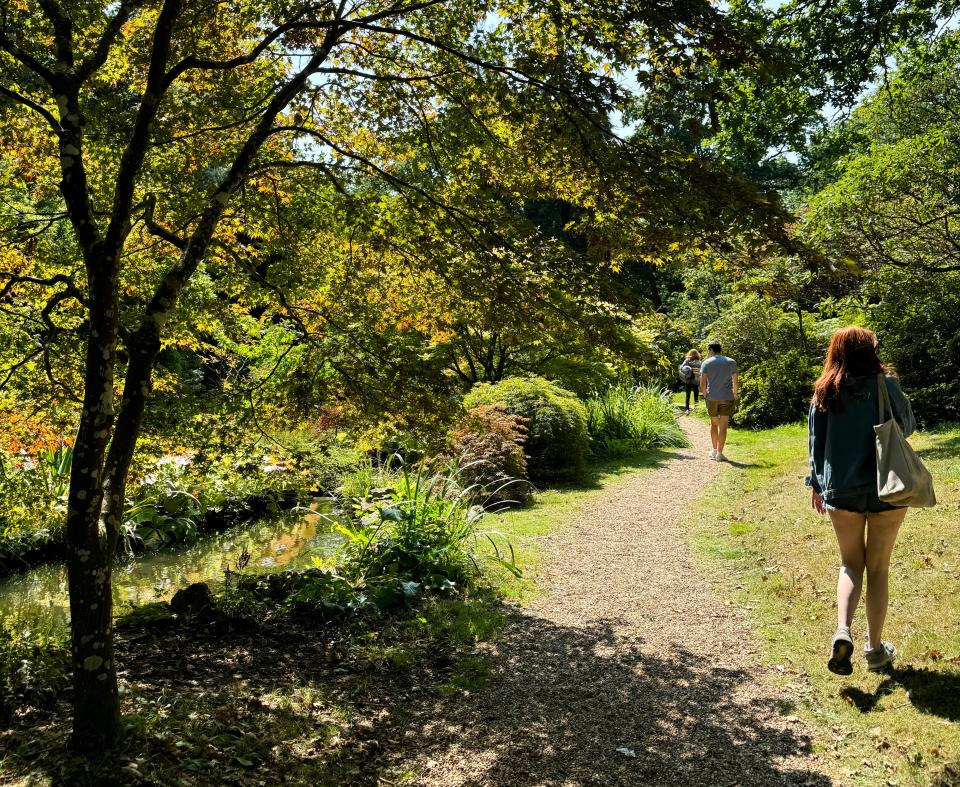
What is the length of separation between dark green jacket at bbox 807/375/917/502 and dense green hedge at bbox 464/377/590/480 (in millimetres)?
7061

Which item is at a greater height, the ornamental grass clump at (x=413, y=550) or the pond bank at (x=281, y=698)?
the ornamental grass clump at (x=413, y=550)

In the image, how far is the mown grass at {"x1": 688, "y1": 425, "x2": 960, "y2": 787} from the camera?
349 cm

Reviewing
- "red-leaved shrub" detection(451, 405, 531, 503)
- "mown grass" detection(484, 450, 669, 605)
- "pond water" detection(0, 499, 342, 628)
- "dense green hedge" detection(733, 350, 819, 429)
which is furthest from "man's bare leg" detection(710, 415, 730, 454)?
"pond water" detection(0, 499, 342, 628)

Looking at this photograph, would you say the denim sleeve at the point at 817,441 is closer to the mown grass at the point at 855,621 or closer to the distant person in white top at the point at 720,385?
the mown grass at the point at 855,621

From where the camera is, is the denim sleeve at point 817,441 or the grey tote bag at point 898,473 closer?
the grey tote bag at point 898,473

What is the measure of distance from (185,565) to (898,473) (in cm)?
762

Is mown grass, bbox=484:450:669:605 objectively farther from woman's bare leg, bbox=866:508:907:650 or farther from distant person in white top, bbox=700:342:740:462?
woman's bare leg, bbox=866:508:907:650

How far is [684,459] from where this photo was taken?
1284cm

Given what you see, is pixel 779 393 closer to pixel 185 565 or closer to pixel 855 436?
pixel 185 565

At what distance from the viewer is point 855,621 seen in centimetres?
491

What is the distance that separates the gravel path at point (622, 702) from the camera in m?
3.62

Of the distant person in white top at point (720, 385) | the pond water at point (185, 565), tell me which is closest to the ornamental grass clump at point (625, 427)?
the distant person in white top at point (720, 385)

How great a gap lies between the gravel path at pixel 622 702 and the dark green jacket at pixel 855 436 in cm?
127

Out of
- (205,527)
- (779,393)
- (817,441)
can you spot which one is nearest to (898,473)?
(817,441)
